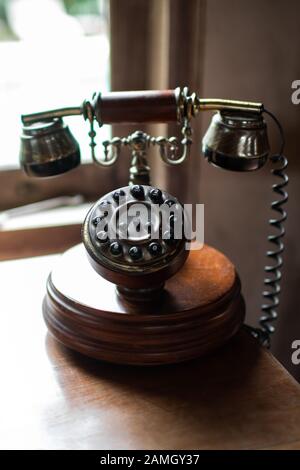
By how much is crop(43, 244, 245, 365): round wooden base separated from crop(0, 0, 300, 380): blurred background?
16.1 inches

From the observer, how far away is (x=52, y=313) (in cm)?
91

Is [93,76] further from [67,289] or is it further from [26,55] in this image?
[67,289]

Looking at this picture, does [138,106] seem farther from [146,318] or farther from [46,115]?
[146,318]

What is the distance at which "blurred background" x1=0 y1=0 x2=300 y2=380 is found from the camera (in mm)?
1181

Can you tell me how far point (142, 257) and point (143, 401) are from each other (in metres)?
0.20

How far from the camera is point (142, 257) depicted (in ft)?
2.71

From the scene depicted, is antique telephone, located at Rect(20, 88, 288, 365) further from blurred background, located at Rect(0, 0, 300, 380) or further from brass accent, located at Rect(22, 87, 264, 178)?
blurred background, located at Rect(0, 0, 300, 380)

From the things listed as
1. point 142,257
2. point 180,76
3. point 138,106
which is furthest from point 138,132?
point 180,76

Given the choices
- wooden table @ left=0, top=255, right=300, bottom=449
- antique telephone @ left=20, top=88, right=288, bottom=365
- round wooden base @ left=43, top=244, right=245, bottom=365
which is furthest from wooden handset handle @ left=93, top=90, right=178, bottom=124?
wooden table @ left=0, top=255, right=300, bottom=449

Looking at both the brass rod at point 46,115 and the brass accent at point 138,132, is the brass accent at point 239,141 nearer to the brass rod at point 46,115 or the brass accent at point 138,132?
the brass accent at point 138,132

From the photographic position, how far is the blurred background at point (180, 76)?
46.5 inches

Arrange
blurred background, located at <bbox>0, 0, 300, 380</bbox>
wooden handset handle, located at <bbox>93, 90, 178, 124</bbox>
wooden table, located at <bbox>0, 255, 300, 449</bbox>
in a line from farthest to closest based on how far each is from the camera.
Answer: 1. blurred background, located at <bbox>0, 0, 300, 380</bbox>
2. wooden handset handle, located at <bbox>93, 90, 178, 124</bbox>
3. wooden table, located at <bbox>0, 255, 300, 449</bbox>
